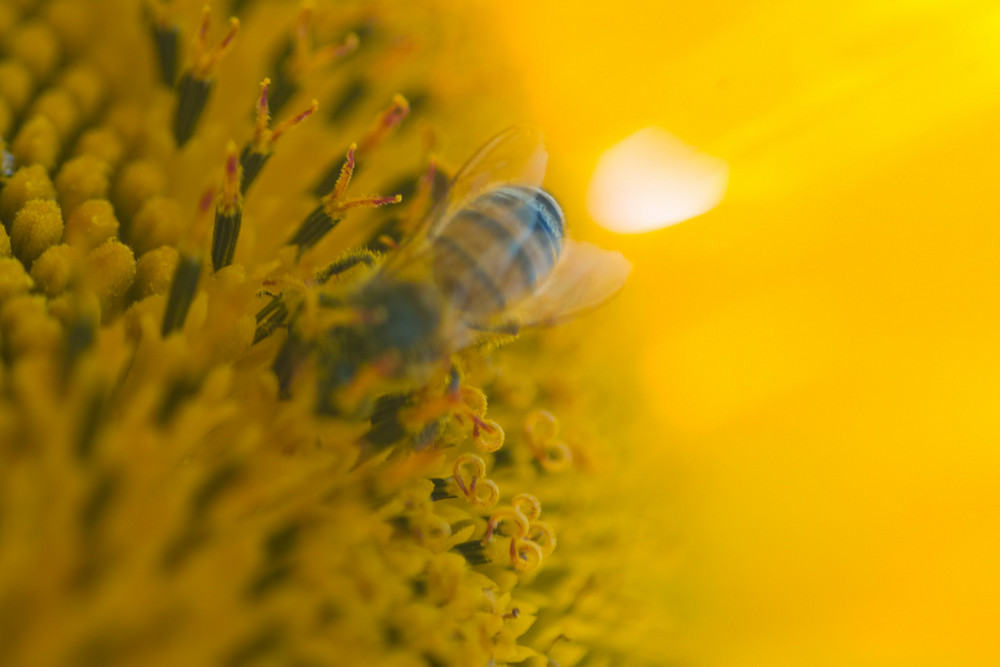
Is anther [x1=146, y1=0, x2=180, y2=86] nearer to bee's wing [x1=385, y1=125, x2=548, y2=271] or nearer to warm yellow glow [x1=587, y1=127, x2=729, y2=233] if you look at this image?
bee's wing [x1=385, y1=125, x2=548, y2=271]

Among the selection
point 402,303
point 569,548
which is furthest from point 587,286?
point 569,548

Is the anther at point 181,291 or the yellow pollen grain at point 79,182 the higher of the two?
the yellow pollen grain at point 79,182

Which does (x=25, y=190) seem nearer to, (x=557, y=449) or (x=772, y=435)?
(x=557, y=449)

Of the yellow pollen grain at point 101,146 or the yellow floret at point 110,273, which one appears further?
the yellow pollen grain at point 101,146

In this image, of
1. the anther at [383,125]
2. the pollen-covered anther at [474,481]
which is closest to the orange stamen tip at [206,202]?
the anther at [383,125]

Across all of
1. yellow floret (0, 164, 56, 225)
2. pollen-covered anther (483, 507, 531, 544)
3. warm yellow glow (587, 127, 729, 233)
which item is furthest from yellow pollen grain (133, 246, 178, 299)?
warm yellow glow (587, 127, 729, 233)

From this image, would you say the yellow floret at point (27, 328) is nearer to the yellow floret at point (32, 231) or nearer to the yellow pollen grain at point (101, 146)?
the yellow floret at point (32, 231)

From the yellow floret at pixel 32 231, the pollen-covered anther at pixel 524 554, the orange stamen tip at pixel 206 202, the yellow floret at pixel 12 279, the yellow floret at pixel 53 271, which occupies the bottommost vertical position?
the yellow floret at pixel 12 279
